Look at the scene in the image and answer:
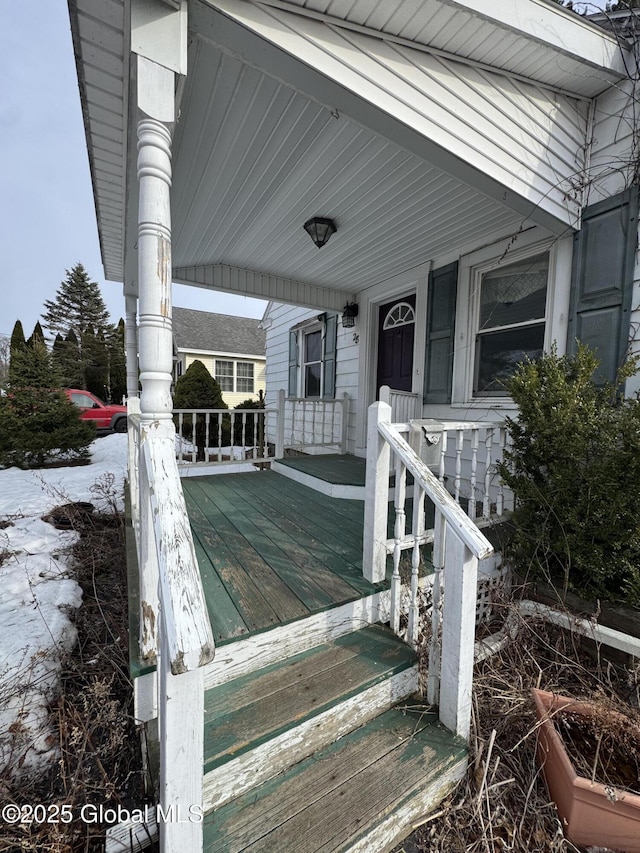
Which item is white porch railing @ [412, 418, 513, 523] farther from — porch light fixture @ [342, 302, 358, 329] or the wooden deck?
porch light fixture @ [342, 302, 358, 329]

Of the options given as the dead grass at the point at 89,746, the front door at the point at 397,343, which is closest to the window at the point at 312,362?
the front door at the point at 397,343

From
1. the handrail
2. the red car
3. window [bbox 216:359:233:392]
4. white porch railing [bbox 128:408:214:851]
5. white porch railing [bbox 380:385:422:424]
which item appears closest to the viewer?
white porch railing [bbox 128:408:214:851]

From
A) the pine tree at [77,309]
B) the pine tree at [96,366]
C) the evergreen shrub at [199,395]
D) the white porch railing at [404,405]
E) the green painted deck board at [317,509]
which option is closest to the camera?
the green painted deck board at [317,509]

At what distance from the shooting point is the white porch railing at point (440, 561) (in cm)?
136

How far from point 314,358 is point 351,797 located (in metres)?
5.62

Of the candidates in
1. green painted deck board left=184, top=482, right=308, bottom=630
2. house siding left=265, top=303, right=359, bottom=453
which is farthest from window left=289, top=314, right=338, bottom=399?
green painted deck board left=184, top=482, right=308, bottom=630

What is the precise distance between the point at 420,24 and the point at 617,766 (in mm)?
3261

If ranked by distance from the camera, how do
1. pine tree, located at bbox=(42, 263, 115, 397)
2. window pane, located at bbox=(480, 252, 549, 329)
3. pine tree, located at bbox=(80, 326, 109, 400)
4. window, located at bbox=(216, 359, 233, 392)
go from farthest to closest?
1. pine tree, located at bbox=(42, 263, 115, 397)
2. pine tree, located at bbox=(80, 326, 109, 400)
3. window, located at bbox=(216, 359, 233, 392)
4. window pane, located at bbox=(480, 252, 549, 329)

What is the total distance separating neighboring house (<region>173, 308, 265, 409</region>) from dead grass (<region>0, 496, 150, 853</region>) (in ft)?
43.8

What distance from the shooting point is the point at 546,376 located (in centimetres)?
219

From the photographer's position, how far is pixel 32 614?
2.27 metres

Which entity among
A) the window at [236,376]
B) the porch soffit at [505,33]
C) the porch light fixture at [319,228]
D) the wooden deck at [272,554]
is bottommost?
the wooden deck at [272,554]

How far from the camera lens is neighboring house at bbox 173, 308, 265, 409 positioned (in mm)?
14820

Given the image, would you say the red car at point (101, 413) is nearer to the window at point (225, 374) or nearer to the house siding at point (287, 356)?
the window at point (225, 374)
